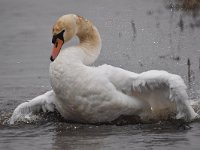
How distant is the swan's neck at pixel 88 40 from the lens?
11.1 meters

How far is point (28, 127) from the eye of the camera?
35.5 ft

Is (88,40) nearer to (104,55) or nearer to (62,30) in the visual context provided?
(62,30)

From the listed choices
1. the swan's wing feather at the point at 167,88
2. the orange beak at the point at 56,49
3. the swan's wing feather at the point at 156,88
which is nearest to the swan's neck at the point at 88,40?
the orange beak at the point at 56,49

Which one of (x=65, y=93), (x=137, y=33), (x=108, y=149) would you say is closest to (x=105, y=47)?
(x=137, y=33)

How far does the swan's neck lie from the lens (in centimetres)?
1111

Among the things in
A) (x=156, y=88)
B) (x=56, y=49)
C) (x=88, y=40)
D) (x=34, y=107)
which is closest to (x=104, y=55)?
(x=88, y=40)

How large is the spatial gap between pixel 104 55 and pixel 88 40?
4.24 metres

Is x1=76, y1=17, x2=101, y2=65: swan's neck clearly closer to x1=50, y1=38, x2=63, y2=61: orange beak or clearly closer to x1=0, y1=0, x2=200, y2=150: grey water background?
x1=50, y1=38, x2=63, y2=61: orange beak

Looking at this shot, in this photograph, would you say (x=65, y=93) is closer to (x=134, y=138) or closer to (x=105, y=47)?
(x=134, y=138)

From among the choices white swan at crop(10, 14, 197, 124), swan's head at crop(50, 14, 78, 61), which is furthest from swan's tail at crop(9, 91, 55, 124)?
swan's head at crop(50, 14, 78, 61)

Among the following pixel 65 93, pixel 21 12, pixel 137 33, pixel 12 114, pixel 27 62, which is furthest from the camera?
pixel 21 12

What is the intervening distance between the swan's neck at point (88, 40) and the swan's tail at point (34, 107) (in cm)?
71

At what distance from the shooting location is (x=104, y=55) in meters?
15.6

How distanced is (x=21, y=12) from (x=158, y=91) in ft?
32.9
